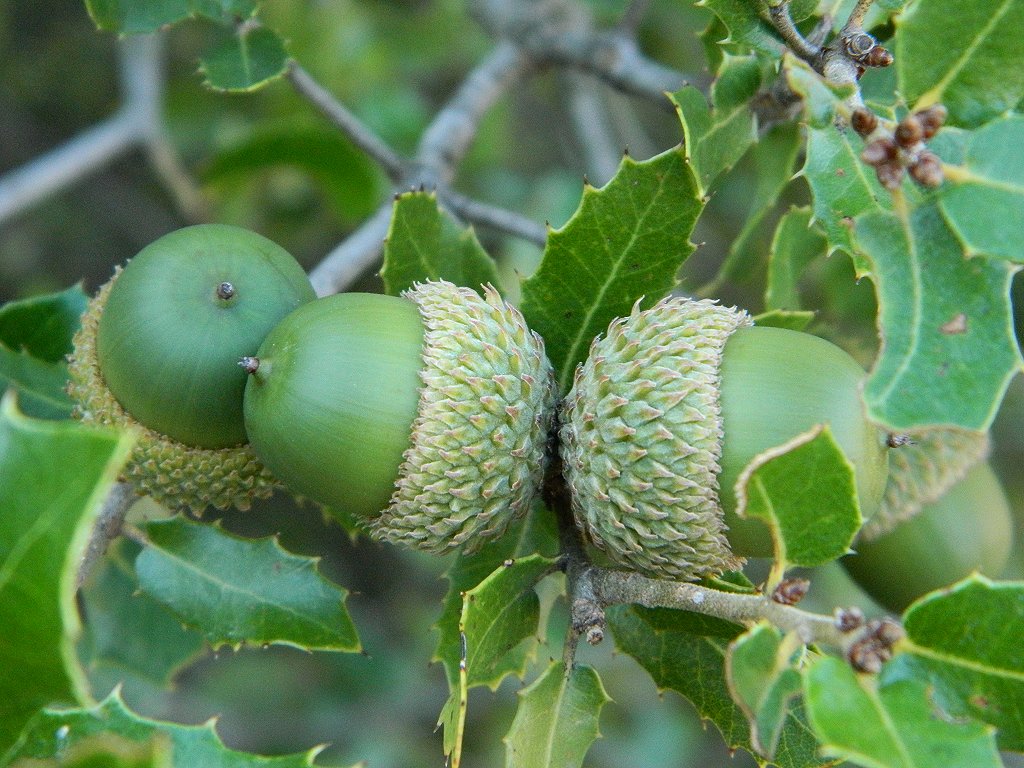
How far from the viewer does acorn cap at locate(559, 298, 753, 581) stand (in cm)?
148

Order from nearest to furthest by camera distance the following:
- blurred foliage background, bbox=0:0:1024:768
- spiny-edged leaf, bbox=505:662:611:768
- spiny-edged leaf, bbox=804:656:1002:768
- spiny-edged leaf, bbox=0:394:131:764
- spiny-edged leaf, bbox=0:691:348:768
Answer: spiny-edged leaf, bbox=0:394:131:764 < spiny-edged leaf, bbox=804:656:1002:768 < spiny-edged leaf, bbox=0:691:348:768 < spiny-edged leaf, bbox=505:662:611:768 < blurred foliage background, bbox=0:0:1024:768

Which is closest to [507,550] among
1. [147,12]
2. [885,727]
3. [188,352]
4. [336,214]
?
[188,352]

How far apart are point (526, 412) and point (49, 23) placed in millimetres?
4124

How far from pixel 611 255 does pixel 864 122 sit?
50 centimetres

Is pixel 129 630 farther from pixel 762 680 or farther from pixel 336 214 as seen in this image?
pixel 762 680

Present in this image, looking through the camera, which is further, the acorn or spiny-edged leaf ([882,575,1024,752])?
the acorn

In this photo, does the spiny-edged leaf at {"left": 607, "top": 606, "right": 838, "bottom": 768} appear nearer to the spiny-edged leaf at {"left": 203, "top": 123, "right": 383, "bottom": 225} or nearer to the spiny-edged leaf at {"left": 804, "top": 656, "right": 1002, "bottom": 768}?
the spiny-edged leaf at {"left": 804, "top": 656, "right": 1002, "bottom": 768}

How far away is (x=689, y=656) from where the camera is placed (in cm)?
177

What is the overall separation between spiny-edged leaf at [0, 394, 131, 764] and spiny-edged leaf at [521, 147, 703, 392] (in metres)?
0.98

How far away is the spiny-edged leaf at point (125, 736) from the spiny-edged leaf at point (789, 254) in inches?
52.9

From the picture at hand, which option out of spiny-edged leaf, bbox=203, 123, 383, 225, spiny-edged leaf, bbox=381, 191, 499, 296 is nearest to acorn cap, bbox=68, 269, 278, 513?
spiny-edged leaf, bbox=381, 191, 499, 296

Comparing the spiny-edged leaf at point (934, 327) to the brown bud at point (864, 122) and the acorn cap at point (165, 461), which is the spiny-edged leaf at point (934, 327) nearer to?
the brown bud at point (864, 122)

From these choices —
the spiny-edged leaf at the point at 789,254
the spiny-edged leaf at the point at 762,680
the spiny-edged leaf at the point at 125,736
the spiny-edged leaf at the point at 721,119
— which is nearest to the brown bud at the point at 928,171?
the spiny-edged leaf at the point at 721,119

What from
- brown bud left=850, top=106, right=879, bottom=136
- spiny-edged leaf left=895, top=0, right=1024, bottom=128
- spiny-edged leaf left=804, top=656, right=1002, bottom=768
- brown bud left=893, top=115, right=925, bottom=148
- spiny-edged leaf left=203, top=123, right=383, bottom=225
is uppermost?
spiny-edged leaf left=895, top=0, right=1024, bottom=128
